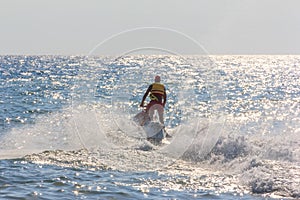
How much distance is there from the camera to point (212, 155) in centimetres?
1658

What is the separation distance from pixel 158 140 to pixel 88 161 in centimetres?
436

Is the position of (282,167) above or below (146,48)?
below

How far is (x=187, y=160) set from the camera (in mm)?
16359

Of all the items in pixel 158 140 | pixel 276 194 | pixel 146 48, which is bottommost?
pixel 276 194

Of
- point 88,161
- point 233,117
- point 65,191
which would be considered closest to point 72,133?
point 88,161

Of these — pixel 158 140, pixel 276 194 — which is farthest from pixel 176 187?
pixel 158 140

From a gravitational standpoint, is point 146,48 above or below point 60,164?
above

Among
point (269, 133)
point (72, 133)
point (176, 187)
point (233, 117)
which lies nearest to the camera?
point (176, 187)

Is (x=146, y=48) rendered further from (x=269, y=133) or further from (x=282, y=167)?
(x=269, y=133)

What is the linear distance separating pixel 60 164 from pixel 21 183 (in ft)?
7.70

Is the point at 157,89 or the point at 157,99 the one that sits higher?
the point at 157,89

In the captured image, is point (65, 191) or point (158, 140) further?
point (158, 140)

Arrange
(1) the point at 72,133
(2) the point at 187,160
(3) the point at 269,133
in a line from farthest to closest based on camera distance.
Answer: (3) the point at 269,133, (1) the point at 72,133, (2) the point at 187,160

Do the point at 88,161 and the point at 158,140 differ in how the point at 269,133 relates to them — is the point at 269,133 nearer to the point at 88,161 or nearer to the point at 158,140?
the point at 158,140
